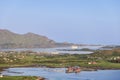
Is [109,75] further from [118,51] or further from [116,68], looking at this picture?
[118,51]

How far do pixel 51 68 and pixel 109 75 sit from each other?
18277 mm

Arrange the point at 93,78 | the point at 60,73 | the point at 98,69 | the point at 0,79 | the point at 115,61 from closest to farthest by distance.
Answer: the point at 0,79, the point at 93,78, the point at 60,73, the point at 98,69, the point at 115,61

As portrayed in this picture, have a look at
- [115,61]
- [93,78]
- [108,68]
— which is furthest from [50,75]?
[115,61]

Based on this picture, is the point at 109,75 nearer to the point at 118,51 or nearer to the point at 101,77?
the point at 101,77

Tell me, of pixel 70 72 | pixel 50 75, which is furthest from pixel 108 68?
pixel 50 75

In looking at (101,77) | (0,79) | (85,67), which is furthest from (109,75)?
(0,79)

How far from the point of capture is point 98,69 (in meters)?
75.8

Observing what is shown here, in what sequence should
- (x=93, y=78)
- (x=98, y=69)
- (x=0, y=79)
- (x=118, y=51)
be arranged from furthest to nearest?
1. (x=118, y=51)
2. (x=98, y=69)
3. (x=93, y=78)
4. (x=0, y=79)

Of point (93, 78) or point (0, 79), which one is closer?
point (0, 79)

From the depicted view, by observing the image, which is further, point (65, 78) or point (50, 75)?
point (50, 75)

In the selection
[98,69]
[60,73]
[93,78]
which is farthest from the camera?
[98,69]

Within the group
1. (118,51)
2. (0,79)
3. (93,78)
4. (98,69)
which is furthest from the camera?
(118,51)

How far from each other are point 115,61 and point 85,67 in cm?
1197

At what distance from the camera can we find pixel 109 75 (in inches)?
Result: 2594
